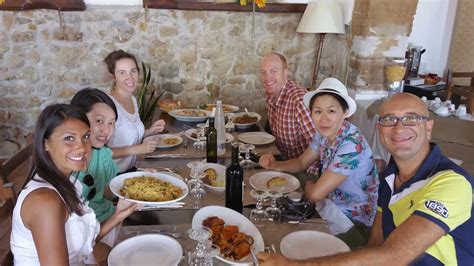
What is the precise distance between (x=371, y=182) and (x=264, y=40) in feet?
8.37

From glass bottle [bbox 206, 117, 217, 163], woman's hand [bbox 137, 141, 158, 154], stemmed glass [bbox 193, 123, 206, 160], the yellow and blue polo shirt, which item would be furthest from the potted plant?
the yellow and blue polo shirt

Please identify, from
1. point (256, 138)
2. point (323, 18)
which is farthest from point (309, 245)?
point (323, 18)

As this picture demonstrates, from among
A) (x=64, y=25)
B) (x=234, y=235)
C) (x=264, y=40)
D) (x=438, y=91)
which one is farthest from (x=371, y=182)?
(x=64, y=25)

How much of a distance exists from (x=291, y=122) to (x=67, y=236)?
5.45 ft

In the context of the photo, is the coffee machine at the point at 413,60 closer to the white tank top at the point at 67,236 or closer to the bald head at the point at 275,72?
the bald head at the point at 275,72

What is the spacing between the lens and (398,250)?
1.14 m

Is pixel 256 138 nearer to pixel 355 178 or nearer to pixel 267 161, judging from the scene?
pixel 267 161

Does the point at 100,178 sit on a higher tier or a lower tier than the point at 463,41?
lower

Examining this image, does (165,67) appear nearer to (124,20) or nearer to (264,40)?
(124,20)

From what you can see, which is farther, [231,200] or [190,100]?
[190,100]

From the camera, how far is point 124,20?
12.4 feet

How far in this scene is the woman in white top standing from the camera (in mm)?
2338

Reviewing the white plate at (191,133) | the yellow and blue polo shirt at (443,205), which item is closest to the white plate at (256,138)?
the white plate at (191,133)

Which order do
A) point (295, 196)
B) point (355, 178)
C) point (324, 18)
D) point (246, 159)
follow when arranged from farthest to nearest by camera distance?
point (324, 18), point (246, 159), point (355, 178), point (295, 196)
